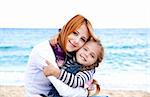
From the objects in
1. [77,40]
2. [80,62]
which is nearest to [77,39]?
[77,40]

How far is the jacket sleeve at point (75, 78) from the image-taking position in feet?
9.47

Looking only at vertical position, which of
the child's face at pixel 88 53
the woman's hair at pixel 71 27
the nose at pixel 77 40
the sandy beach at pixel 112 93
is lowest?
the sandy beach at pixel 112 93

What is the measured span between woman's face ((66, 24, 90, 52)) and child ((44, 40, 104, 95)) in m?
0.03

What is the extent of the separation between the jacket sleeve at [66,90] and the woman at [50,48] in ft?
0.14

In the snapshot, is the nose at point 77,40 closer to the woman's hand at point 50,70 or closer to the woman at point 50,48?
the woman at point 50,48

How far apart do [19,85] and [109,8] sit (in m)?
0.66

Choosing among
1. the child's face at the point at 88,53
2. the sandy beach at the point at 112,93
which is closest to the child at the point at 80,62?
the child's face at the point at 88,53

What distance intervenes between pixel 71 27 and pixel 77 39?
0.07 meters

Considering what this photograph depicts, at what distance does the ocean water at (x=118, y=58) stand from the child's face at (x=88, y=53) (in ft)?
0.25

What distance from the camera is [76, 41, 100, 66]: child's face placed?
2.89 m

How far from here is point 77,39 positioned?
292cm

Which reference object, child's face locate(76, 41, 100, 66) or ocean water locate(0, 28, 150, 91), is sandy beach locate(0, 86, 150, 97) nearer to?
ocean water locate(0, 28, 150, 91)

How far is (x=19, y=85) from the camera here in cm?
300

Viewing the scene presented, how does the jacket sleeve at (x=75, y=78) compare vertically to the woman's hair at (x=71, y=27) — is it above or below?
below
